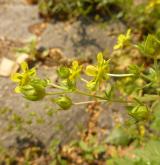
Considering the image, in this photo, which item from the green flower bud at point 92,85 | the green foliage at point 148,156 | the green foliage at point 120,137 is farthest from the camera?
the green foliage at point 120,137

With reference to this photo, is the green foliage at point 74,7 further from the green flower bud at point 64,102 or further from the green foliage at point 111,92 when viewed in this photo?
the green flower bud at point 64,102

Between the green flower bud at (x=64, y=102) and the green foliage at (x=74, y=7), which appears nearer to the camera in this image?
the green flower bud at (x=64, y=102)

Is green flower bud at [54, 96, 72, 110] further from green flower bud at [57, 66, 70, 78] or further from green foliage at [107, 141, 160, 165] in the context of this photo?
green foliage at [107, 141, 160, 165]

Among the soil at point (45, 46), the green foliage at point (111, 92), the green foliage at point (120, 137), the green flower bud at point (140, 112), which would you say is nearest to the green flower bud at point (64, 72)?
the green foliage at point (111, 92)

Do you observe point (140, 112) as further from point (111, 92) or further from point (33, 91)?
point (33, 91)

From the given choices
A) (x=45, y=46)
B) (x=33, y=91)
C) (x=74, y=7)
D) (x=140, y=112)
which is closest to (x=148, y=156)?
(x=140, y=112)

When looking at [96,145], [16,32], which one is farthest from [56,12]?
[96,145]

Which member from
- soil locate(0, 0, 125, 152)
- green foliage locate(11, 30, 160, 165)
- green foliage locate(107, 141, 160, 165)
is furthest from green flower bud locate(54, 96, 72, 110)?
soil locate(0, 0, 125, 152)

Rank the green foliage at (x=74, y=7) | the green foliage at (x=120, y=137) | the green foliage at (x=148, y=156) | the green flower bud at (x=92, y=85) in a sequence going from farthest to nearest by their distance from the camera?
1. the green foliage at (x=74, y=7)
2. the green foliage at (x=120, y=137)
3. the green foliage at (x=148, y=156)
4. the green flower bud at (x=92, y=85)

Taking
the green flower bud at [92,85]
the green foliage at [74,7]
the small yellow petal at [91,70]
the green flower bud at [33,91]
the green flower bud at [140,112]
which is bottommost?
the green flower bud at [140,112]
